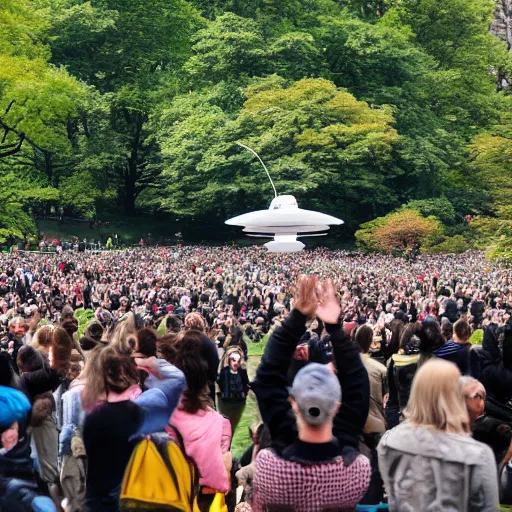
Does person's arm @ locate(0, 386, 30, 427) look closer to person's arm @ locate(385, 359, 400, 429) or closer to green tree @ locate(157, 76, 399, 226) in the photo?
person's arm @ locate(385, 359, 400, 429)

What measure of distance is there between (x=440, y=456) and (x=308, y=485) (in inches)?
20.2

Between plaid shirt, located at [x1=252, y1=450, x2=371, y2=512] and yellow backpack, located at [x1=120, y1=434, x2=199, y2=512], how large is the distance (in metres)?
0.77

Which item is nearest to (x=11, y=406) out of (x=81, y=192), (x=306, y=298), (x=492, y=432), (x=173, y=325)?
(x=306, y=298)

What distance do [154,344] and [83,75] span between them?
187 ft

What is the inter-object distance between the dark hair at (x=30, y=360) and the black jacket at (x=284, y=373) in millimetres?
2414

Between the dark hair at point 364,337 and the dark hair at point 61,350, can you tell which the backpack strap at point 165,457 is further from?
the dark hair at point 364,337

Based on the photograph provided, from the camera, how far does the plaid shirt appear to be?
12.1 ft

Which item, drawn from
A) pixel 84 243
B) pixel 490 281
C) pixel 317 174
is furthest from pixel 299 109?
pixel 490 281

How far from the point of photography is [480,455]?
3.65 meters

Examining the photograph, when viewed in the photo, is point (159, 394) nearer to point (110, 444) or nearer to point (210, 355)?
point (110, 444)

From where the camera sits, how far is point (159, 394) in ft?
15.0

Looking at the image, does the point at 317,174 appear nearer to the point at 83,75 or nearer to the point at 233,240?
the point at 233,240

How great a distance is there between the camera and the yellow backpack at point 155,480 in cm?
434

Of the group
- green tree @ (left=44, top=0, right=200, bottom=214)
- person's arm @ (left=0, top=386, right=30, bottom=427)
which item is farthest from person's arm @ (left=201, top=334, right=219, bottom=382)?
green tree @ (left=44, top=0, right=200, bottom=214)
